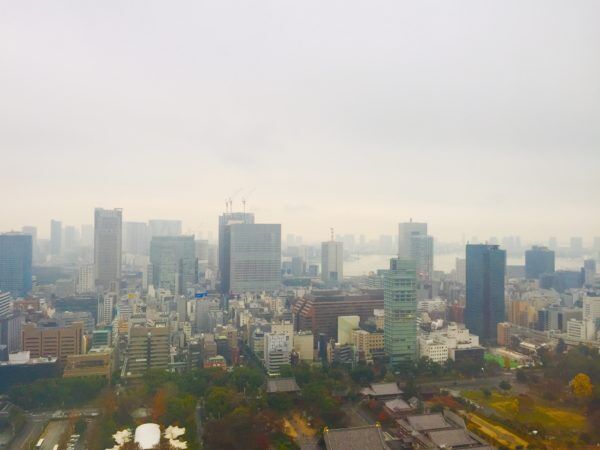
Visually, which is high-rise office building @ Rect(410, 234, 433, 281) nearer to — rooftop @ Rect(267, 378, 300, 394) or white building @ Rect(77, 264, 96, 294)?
rooftop @ Rect(267, 378, 300, 394)

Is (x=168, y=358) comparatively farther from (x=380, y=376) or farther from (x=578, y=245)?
→ (x=578, y=245)

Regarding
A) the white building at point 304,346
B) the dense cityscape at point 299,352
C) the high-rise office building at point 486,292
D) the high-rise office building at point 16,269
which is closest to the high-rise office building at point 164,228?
the dense cityscape at point 299,352

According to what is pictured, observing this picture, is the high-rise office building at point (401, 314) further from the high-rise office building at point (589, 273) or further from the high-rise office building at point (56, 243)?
the high-rise office building at point (56, 243)

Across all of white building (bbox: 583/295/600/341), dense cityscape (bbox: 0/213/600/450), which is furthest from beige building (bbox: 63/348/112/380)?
white building (bbox: 583/295/600/341)

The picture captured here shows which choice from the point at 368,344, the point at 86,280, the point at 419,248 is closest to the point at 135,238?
the point at 86,280

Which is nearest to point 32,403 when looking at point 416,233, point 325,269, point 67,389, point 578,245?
point 67,389

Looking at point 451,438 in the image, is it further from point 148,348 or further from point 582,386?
point 148,348
